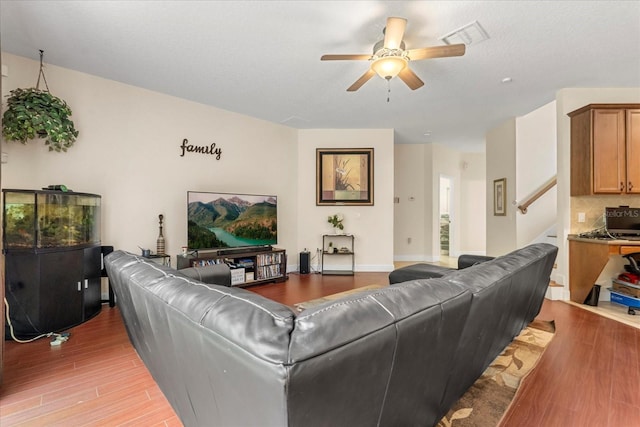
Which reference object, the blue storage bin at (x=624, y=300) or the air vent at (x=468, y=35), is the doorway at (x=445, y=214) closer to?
the blue storage bin at (x=624, y=300)

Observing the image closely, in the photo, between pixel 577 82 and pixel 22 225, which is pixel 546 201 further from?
pixel 22 225

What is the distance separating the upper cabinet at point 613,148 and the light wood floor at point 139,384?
1.67 meters

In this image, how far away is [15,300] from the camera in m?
2.50

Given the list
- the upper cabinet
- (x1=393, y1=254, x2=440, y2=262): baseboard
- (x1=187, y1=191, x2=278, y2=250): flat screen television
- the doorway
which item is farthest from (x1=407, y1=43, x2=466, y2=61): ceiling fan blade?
the doorway

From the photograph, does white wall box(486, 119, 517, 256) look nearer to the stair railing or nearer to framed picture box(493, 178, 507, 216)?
framed picture box(493, 178, 507, 216)

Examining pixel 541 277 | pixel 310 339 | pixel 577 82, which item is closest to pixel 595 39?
pixel 577 82

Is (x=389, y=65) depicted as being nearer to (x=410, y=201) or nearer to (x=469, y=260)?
(x=469, y=260)

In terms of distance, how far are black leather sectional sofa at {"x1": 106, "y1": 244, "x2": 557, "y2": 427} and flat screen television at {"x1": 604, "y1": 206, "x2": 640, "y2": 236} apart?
10.2ft

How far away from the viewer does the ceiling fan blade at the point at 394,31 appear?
2.15 metres

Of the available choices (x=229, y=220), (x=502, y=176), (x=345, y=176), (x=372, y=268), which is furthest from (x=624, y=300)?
(x=229, y=220)

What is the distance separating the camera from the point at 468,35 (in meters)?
2.61

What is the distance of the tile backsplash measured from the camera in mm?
3725

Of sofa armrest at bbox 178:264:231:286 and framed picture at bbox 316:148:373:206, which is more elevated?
framed picture at bbox 316:148:373:206

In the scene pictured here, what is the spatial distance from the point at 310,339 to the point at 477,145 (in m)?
7.65
